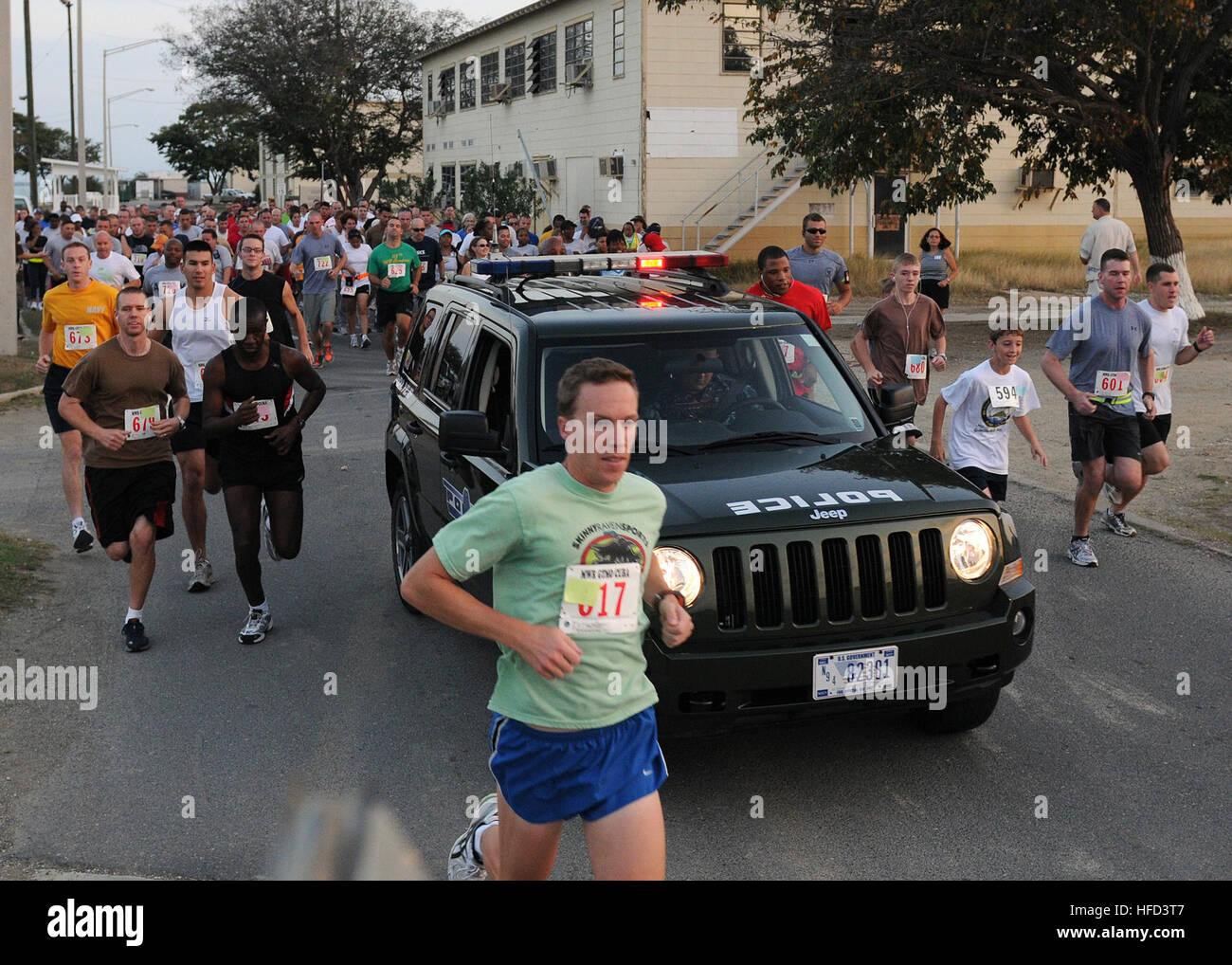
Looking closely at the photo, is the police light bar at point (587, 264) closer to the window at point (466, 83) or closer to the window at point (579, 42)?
the window at point (579, 42)

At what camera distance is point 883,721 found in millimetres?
6484

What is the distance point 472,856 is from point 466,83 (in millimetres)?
49554

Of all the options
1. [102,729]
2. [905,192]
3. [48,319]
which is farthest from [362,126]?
[102,729]

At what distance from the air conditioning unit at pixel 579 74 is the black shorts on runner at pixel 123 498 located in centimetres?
3176

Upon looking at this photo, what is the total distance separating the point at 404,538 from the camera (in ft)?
27.3

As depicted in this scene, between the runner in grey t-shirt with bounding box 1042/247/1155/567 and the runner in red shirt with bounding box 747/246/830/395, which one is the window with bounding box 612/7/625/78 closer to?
the runner in red shirt with bounding box 747/246/830/395

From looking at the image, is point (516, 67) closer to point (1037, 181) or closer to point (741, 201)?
point (741, 201)

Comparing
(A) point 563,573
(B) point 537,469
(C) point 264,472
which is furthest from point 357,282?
(A) point 563,573

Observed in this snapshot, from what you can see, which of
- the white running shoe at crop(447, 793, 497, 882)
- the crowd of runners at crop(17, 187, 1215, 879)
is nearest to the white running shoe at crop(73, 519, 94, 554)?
the crowd of runners at crop(17, 187, 1215, 879)

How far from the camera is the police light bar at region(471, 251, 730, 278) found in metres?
7.70

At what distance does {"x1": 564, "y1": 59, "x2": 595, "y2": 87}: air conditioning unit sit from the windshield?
3263 cm

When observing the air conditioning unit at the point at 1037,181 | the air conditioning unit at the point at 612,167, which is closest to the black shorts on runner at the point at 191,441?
the air conditioning unit at the point at 612,167

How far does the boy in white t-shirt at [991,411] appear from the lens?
8617mm

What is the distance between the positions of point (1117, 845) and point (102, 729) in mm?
4372
